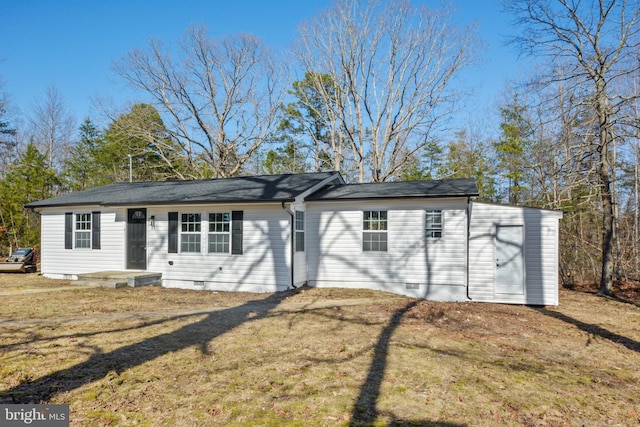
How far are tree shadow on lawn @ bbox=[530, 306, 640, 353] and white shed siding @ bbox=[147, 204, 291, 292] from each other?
21.6 feet

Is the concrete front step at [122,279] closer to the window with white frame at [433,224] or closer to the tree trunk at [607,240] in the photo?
the window with white frame at [433,224]

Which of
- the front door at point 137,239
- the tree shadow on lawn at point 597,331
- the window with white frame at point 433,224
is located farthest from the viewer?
the front door at point 137,239

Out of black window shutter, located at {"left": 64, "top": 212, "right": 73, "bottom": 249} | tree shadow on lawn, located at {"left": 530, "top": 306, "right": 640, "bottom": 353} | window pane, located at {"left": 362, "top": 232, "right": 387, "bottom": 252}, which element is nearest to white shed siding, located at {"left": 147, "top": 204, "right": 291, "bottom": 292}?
window pane, located at {"left": 362, "top": 232, "right": 387, "bottom": 252}

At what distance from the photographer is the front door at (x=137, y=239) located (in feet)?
42.5

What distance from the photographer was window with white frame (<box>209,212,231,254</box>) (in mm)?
12031

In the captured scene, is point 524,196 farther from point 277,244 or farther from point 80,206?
point 80,206

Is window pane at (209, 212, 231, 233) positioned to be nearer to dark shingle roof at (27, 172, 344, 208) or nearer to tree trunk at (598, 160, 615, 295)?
dark shingle roof at (27, 172, 344, 208)

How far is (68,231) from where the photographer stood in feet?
45.8

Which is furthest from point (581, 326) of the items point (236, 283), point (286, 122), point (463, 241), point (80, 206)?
point (286, 122)

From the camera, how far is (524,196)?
22.8 meters

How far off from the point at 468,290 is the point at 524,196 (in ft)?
46.5

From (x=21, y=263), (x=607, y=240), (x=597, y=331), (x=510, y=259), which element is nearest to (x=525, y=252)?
(x=510, y=259)

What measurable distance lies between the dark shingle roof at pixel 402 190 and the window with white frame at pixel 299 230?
0.60m

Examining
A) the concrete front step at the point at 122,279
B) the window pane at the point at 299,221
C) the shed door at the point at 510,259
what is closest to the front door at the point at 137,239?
the concrete front step at the point at 122,279
